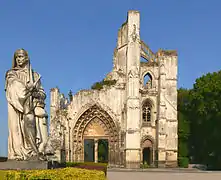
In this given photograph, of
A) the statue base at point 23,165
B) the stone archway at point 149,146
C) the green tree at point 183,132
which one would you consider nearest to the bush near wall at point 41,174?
the statue base at point 23,165

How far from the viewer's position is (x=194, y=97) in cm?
4591

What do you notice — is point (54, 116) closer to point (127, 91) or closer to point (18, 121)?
point (127, 91)

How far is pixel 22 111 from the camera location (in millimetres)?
9195

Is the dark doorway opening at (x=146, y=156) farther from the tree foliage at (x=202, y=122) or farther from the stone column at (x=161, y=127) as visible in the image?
the tree foliage at (x=202, y=122)

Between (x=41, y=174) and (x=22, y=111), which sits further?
(x=22, y=111)

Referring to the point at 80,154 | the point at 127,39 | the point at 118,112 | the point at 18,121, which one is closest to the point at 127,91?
the point at 118,112

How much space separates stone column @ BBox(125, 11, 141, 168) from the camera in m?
42.1

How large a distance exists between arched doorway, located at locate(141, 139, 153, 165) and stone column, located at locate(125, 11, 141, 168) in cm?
299

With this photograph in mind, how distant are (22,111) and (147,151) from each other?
3966 centimetres

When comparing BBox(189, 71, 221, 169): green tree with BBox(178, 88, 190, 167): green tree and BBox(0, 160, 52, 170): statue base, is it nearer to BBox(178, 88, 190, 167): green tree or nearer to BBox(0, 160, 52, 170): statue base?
BBox(178, 88, 190, 167): green tree

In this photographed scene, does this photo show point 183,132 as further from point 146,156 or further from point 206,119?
point 206,119

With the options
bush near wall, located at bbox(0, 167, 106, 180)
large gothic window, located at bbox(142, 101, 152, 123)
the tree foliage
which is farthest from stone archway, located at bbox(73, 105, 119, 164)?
bush near wall, located at bbox(0, 167, 106, 180)

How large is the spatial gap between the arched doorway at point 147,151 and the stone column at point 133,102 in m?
2.99

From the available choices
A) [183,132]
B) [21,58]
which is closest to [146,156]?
[183,132]
